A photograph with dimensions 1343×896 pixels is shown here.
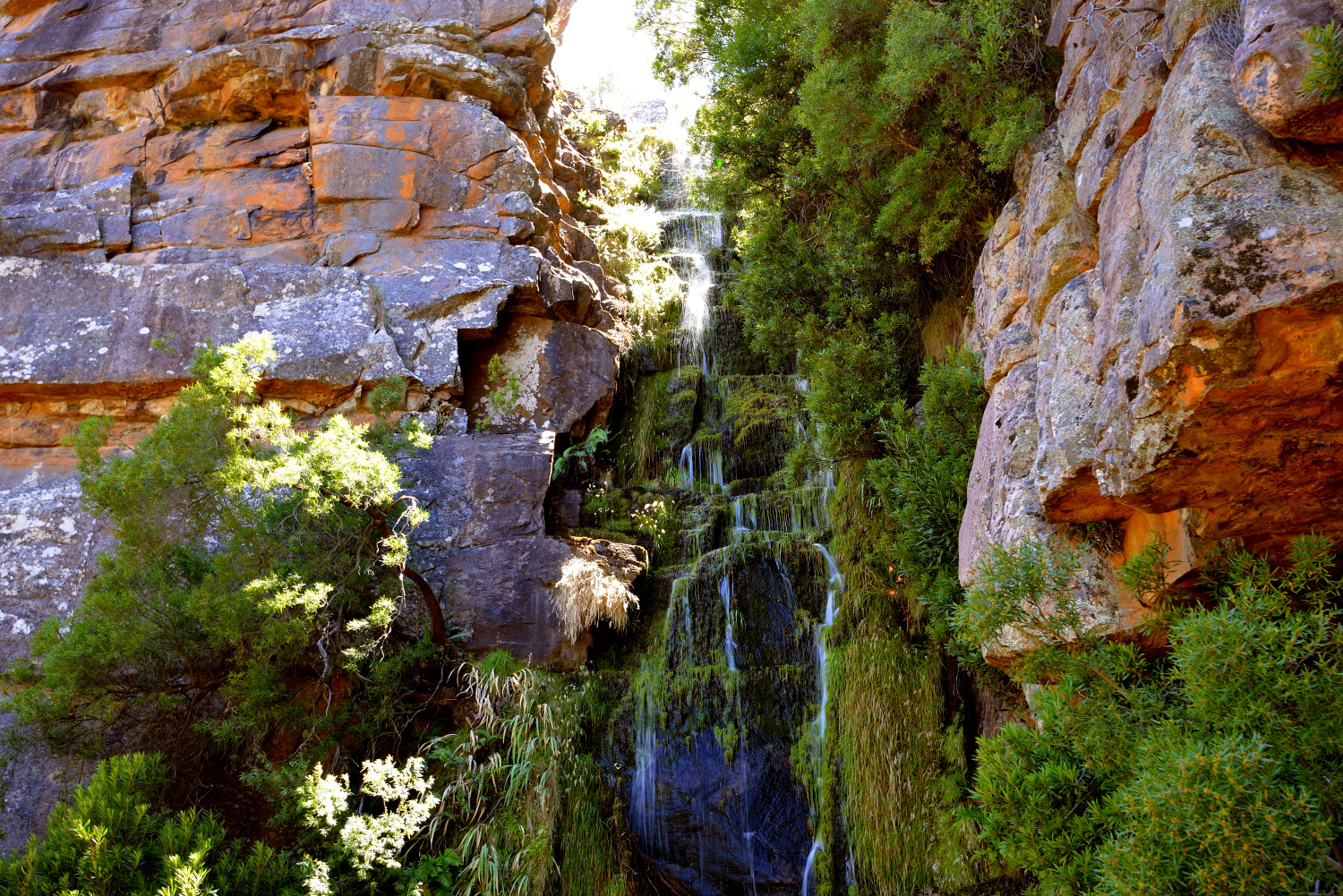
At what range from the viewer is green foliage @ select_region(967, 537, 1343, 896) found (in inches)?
117

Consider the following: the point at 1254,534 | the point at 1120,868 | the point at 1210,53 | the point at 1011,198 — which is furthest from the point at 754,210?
the point at 1120,868

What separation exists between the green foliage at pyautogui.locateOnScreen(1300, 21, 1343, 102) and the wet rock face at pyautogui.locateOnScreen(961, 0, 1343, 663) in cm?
14

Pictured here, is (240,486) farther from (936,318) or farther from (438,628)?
(936,318)

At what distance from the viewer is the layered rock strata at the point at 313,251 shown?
9281 millimetres

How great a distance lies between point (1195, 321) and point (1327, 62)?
110 centimetres

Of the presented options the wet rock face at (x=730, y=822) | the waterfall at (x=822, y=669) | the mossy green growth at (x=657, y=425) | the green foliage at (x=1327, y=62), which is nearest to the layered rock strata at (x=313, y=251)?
the mossy green growth at (x=657, y=425)

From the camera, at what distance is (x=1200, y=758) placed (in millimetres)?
3051

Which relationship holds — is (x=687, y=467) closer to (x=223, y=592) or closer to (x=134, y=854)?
(x=223, y=592)

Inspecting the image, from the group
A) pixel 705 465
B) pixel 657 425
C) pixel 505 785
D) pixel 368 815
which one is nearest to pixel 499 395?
pixel 657 425

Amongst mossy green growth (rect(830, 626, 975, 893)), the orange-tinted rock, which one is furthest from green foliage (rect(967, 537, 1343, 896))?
mossy green growth (rect(830, 626, 975, 893))

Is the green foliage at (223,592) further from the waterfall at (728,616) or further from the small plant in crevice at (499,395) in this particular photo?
the small plant in crevice at (499,395)

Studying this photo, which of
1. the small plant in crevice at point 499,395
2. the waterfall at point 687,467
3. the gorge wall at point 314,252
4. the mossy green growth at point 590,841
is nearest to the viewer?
the mossy green growth at point 590,841

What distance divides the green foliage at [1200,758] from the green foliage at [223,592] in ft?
17.3

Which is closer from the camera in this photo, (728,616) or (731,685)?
(731,685)
